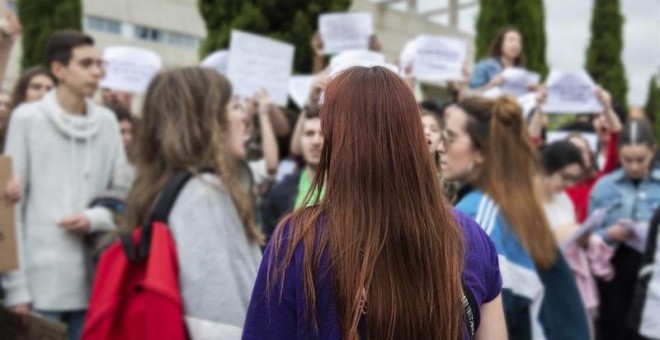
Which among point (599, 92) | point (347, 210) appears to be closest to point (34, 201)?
point (347, 210)

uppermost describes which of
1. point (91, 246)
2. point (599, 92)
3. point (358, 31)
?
point (358, 31)

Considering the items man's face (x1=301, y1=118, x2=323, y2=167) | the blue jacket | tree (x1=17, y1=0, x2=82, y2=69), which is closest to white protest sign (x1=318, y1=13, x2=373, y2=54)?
man's face (x1=301, y1=118, x2=323, y2=167)

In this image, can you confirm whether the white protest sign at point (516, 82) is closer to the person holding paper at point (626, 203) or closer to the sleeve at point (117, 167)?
the person holding paper at point (626, 203)

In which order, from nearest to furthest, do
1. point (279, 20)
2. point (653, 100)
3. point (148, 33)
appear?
point (279, 20), point (148, 33), point (653, 100)

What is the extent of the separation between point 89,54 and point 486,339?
10.2ft

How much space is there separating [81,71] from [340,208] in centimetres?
298

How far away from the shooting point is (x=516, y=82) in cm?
648

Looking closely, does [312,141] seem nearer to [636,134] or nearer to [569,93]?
Result: [636,134]

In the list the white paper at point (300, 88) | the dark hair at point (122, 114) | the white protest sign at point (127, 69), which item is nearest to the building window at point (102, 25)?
the white protest sign at point (127, 69)

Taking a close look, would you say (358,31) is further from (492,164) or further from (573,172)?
(492,164)

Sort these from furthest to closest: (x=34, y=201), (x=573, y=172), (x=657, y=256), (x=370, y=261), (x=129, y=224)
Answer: (x=573, y=172) < (x=657, y=256) < (x=34, y=201) < (x=129, y=224) < (x=370, y=261)

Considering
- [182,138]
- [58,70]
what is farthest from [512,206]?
[58,70]

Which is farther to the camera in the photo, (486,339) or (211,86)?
(211,86)

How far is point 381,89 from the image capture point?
158cm
